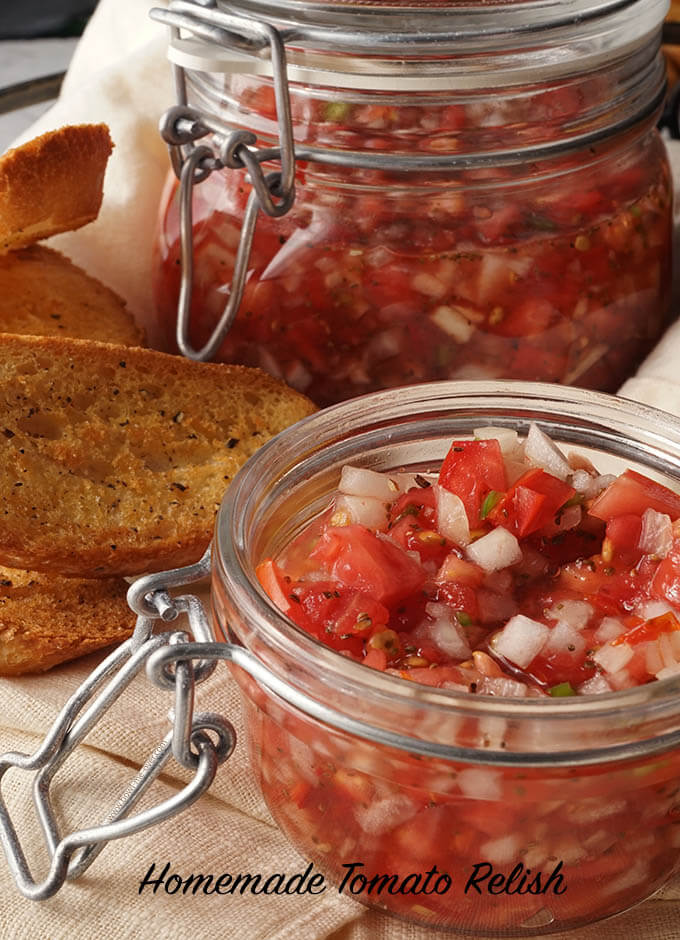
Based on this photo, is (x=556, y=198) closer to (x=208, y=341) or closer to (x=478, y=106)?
(x=478, y=106)

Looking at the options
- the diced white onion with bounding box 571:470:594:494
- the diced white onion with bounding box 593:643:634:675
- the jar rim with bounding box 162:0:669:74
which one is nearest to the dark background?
the jar rim with bounding box 162:0:669:74

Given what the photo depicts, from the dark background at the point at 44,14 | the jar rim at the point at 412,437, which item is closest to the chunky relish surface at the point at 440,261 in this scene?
the jar rim at the point at 412,437

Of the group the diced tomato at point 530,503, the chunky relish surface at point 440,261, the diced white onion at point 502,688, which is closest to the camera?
the diced white onion at point 502,688

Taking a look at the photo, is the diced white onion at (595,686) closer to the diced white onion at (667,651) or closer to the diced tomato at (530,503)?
the diced white onion at (667,651)

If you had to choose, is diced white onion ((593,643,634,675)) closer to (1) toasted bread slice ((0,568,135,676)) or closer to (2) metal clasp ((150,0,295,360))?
(1) toasted bread slice ((0,568,135,676))

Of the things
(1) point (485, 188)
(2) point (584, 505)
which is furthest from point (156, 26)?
(2) point (584, 505)

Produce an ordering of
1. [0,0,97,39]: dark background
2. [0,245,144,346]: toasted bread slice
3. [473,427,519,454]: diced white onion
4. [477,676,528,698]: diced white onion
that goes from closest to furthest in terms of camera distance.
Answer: [477,676,528,698]: diced white onion < [473,427,519,454]: diced white onion < [0,245,144,346]: toasted bread slice < [0,0,97,39]: dark background
